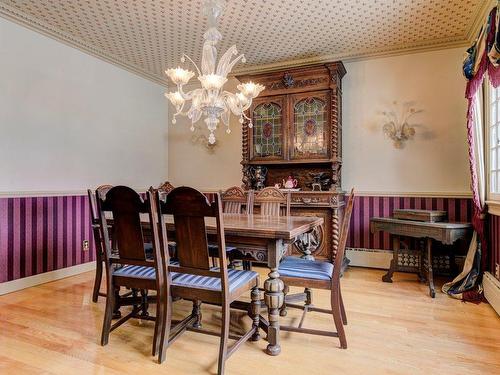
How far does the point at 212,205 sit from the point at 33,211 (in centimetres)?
265

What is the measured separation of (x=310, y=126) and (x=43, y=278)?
3417 millimetres

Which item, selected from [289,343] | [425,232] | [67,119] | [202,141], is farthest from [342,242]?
[202,141]

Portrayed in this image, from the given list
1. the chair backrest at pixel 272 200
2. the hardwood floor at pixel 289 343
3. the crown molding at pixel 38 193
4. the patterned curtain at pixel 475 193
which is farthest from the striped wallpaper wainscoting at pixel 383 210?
the crown molding at pixel 38 193

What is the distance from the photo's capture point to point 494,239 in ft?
9.25

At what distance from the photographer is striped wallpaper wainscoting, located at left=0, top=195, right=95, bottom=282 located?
3.12m

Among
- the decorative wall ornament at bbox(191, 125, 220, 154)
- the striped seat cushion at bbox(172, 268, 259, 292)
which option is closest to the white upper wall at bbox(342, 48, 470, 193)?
the decorative wall ornament at bbox(191, 125, 220, 154)

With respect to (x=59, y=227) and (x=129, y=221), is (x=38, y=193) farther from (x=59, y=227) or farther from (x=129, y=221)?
(x=129, y=221)

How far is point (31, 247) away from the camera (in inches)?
131

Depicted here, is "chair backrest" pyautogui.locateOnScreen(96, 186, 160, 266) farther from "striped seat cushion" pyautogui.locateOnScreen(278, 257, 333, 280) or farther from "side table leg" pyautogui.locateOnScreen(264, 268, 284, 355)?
"striped seat cushion" pyautogui.locateOnScreen(278, 257, 333, 280)

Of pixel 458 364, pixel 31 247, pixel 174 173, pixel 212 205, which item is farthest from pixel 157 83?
pixel 458 364

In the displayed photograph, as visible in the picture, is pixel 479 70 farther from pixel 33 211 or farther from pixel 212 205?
pixel 33 211

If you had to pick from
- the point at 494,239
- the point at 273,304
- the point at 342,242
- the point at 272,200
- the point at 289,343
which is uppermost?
the point at 272,200

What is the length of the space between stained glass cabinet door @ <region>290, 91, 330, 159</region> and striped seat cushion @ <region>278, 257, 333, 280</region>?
1892mm

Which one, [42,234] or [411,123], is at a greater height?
[411,123]
